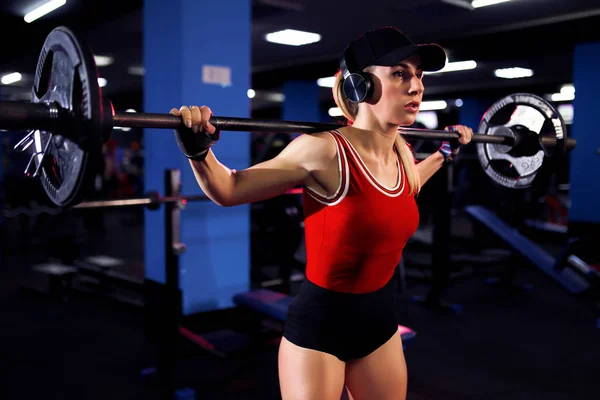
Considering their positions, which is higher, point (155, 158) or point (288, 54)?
point (288, 54)

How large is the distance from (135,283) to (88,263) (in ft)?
3.47

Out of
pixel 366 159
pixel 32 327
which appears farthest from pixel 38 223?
pixel 366 159

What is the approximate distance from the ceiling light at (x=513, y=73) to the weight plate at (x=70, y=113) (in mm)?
9572

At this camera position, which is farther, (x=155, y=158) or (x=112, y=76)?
(x=112, y=76)

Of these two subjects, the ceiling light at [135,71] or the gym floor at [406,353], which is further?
the ceiling light at [135,71]

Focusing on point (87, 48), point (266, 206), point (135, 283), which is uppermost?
point (87, 48)

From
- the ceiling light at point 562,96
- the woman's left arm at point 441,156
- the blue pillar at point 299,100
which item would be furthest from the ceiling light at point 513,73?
the woman's left arm at point 441,156

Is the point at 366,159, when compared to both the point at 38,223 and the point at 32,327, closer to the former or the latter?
the point at 32,327

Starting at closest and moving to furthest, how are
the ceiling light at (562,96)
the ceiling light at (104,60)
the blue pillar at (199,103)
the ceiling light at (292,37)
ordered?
the blue pillar at (199,103) → the ceiling light at (292,37) → the ceiling light at (104,60) → the ceiling light at (562,96)

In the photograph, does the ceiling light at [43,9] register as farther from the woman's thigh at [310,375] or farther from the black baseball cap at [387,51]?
the woman's thigh at [310,375]

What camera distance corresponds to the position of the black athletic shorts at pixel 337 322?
121cm

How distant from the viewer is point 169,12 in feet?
10.3

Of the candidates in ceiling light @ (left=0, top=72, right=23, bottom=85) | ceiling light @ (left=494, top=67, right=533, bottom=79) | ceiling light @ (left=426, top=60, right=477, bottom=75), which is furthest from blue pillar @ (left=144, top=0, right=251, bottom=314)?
ceiling light @ (left=0, top=72, right=23, bottom=85)

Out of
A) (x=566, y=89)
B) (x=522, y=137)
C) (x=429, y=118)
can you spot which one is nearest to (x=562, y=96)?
(x=566, y=89)
